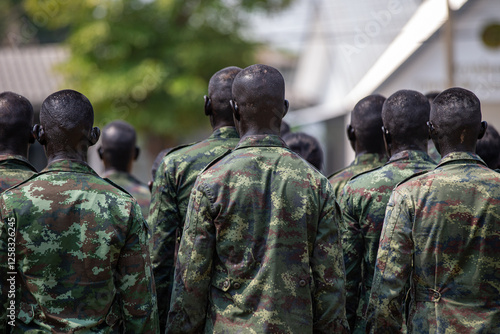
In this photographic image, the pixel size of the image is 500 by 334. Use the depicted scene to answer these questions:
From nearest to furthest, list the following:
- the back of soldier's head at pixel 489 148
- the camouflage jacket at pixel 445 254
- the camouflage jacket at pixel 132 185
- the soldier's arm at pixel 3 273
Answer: the soldier's arm at pixel 3 273
the camouflage jacket at pixel 445 254
the back of soldier's head at pixel 489 148
the camouflage jacket at pixel 132 185

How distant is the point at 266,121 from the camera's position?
11.4 feet

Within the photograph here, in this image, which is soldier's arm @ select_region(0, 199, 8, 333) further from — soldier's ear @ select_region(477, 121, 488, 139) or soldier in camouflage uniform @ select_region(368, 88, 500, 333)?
soldier's ear @ select_region(477, 121, 488, 139)

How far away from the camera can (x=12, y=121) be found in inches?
163

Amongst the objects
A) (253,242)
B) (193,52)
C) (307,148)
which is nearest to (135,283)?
(253,242)

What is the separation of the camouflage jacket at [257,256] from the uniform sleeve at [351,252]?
859mm

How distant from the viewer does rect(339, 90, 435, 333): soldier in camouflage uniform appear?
4242mm

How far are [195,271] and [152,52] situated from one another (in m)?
14.7

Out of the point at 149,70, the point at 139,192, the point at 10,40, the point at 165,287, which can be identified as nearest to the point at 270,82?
the point at 165,287

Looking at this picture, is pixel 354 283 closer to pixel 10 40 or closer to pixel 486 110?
pixel 486 110

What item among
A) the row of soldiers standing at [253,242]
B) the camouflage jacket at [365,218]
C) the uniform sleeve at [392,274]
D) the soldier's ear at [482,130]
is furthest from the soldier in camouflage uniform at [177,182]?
the soldier's ear at [482,130]

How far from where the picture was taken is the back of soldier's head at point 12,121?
4129 millimetres

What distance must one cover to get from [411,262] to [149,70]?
13789 mm

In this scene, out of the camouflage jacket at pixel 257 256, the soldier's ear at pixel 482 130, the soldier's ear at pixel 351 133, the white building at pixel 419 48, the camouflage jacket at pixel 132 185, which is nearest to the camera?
the camouflage jacket at pixel 257 256

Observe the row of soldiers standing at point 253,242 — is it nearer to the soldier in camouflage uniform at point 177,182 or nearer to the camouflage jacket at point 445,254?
the camouflage jacket at point 445,254
